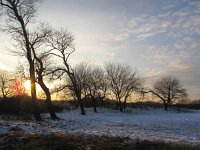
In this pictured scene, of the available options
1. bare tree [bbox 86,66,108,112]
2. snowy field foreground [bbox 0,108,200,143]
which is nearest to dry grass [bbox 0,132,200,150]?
snowy field foreground [bbox 0,108,200,143]

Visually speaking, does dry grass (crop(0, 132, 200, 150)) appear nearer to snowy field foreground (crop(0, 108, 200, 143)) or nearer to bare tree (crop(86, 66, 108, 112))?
snowy field foreground (crop(0, 108, 200, 143))

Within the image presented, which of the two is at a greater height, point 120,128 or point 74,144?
point 120,128

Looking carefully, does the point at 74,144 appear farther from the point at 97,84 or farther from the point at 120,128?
the point at 97,84

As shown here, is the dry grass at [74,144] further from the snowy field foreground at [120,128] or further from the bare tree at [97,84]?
the bare tree at [97,84]

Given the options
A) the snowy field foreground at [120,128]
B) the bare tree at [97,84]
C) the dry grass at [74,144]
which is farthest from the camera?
the bare tree at [97,84]

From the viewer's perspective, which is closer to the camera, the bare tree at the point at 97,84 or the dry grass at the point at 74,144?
the dry grass at the point at 74,144

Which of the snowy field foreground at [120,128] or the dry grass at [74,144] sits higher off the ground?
the snowy field foreground at [120,128]

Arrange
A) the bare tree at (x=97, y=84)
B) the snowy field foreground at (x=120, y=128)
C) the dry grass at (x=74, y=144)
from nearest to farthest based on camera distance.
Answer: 1. the dry grass at (x=74, y=144)
2. the snowy field foreground at (x=120, y=128)
3. the bare tree at (x=97, y=84)

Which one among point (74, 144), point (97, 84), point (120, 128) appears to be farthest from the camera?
point (97, 84)

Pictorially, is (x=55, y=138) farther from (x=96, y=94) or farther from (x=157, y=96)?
(x=157, y=96)

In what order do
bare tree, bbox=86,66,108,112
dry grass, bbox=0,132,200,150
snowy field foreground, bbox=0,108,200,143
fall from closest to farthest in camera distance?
dry grass, bbox=0,132,200,150 < snowy field foreground, bbox=0,108,200,143 < bare tree, bbox=86,66,108,112

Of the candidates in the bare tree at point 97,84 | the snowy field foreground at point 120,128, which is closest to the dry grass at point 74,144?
the snowy field foreground at point 120,128

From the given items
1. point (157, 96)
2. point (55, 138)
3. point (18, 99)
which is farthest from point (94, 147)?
point (157, 96)

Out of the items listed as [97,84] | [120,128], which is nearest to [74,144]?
[120,128]
